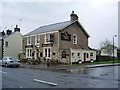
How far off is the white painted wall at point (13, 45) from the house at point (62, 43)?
7595 millimetres

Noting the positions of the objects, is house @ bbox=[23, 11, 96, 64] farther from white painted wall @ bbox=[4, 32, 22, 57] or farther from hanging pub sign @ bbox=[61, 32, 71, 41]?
white painted wall @ bbox=[4, 32, 22, 57]

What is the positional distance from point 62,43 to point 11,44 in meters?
18.4

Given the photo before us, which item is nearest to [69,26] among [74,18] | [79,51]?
[74,18]

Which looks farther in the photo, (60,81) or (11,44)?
(11,44)

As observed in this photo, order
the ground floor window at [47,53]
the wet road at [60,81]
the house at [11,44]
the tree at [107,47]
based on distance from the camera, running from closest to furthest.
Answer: the wet road at [60,81], the ground floor window at [47,53], the house at [11,44], the tree at [107,47]

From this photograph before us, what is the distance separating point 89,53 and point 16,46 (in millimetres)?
20865

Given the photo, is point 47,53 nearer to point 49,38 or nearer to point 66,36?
point 49,38

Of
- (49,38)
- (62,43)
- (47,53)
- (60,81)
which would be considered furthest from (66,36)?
(60,81)

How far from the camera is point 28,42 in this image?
3716 centimetres

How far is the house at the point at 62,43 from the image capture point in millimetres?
29344

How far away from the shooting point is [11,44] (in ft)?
142

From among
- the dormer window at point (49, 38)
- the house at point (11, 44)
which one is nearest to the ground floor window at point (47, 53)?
the dormer window at point (49, 38)

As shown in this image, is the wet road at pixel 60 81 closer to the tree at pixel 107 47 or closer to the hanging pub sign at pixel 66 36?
Answer: the hanging pub sign at pixel 66 36

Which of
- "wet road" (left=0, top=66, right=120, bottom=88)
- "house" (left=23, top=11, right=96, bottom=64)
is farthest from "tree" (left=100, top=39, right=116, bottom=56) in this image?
"wet road" (left=0, top=66, right=120, bottom=88)
